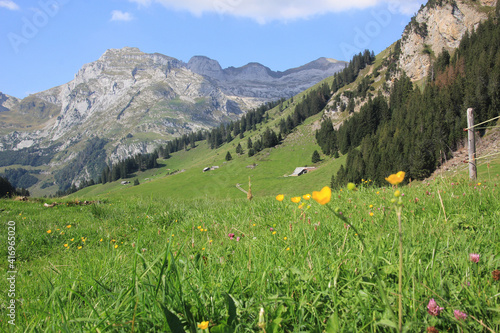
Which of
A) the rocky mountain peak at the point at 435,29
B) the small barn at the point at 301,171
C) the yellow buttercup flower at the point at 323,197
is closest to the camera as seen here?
the yellow buttercup flower at the point at 323,197

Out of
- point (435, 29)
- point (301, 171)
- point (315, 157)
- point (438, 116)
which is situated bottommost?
point (301, 171)

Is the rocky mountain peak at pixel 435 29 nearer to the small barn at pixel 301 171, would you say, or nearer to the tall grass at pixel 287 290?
the small barn at pixel 301 171

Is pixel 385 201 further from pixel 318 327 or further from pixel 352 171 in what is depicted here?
pixel 352 171

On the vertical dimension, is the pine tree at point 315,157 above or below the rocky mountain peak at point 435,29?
below

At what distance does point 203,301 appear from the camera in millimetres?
1942

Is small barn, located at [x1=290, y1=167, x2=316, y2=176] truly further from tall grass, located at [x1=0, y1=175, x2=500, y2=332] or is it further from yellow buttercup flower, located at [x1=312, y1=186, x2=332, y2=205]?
yellow buttercup flower, located at [x1=312, y1=186, x2=332, y2=205]

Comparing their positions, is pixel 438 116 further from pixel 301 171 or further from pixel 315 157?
pixel 315 157

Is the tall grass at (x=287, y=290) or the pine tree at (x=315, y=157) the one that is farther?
the pine tree at (x=315, y=157)

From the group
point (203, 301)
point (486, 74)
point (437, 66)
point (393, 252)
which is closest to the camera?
point (203, 301)

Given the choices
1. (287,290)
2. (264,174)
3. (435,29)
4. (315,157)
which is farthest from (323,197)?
(435,29)

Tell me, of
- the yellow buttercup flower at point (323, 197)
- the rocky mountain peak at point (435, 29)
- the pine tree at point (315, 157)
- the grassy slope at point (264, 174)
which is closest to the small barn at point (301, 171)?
the grassy slope at point (264, 174)

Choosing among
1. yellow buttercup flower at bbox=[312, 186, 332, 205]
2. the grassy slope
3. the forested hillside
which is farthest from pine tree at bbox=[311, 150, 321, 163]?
yellow buttercup flower at bbox=[312, 186, 332, 205]

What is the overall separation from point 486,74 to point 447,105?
13.2 metres


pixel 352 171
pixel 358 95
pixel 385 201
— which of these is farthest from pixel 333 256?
pixel 358 95
